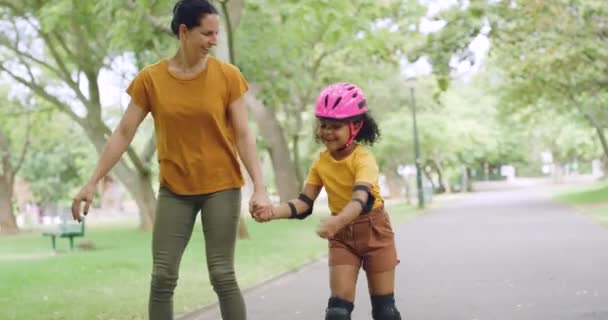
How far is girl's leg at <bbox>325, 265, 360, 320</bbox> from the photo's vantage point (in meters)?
4.63

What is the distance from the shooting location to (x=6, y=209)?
36469mm

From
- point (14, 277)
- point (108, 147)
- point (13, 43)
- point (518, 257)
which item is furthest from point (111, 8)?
point (108, 147)

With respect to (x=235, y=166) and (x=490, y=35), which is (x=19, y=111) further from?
(x=235, y=166)

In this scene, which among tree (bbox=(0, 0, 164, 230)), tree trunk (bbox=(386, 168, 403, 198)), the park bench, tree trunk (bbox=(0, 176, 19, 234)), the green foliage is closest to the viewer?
the park bench

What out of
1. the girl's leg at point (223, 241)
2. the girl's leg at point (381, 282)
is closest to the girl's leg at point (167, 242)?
the girl's leg at point (223, 241)

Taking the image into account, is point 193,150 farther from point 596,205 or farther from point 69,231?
point 596,205

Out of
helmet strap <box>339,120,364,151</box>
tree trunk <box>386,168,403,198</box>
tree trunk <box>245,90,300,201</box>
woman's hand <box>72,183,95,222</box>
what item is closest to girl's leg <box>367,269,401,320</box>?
helmet strap <box>339,120,364,151</box>

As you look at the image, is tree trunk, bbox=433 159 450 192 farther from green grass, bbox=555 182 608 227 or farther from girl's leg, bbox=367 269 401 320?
girl's leg, bbox=367 269 401 320

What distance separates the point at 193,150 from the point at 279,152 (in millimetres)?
27623

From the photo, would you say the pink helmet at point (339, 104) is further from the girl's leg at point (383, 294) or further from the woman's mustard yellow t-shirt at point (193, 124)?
the girl's leg at point (383, 294)

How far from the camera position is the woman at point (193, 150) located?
15.5ft

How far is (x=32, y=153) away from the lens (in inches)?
2603

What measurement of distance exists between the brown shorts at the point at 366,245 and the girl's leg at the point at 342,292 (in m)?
0.04

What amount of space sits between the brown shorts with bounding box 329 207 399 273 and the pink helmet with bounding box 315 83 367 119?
1.62 ft
